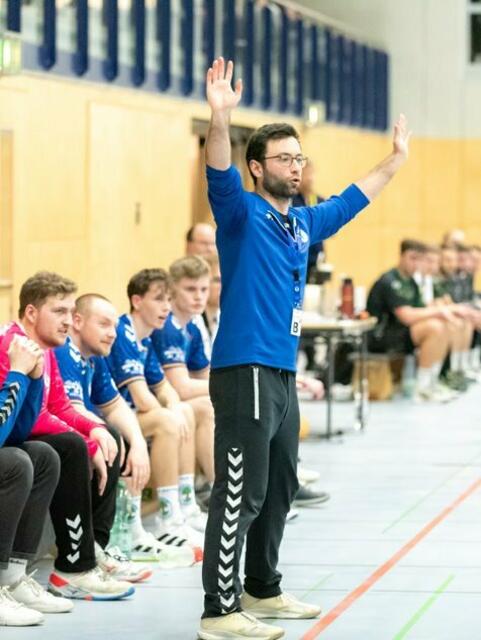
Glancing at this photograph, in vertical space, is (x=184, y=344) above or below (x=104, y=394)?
above

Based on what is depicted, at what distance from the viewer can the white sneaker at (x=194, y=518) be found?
7094 millimetres

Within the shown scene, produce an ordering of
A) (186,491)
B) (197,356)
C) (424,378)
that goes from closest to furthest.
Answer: (186,491) → (197,356) → (424,378)

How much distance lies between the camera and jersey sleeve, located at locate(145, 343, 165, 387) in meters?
7.31

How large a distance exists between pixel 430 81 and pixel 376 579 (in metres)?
15.2

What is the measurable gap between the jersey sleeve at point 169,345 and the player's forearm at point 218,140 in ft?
8.76

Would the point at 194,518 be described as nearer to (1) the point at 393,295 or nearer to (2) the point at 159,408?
(2) the point at 159,408

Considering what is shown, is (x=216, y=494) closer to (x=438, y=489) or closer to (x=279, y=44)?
(x=438, y=489)

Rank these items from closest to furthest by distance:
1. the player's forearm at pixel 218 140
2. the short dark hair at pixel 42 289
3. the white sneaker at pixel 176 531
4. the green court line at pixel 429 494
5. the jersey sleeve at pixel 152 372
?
the player's forearm at pixel 218 140, the short dark hair at pixel 42 289, the white sneaker at pixel 176 531, the jersey sleeve at pixel 152 372, the green court line at pixel 429 494

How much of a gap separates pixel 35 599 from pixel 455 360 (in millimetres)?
9267

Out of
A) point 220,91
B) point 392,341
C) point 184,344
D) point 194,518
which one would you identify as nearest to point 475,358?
point 392,341

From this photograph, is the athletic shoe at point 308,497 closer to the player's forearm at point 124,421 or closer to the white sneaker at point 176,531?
the white sneaker at point 176,531

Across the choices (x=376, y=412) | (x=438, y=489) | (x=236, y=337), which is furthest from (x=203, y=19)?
(x=236, y=337)

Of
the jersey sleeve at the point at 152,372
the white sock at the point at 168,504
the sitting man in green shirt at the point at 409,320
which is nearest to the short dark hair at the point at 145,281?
the jersey sleeve at the point at 152,372

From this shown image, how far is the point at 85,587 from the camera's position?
5.79m
